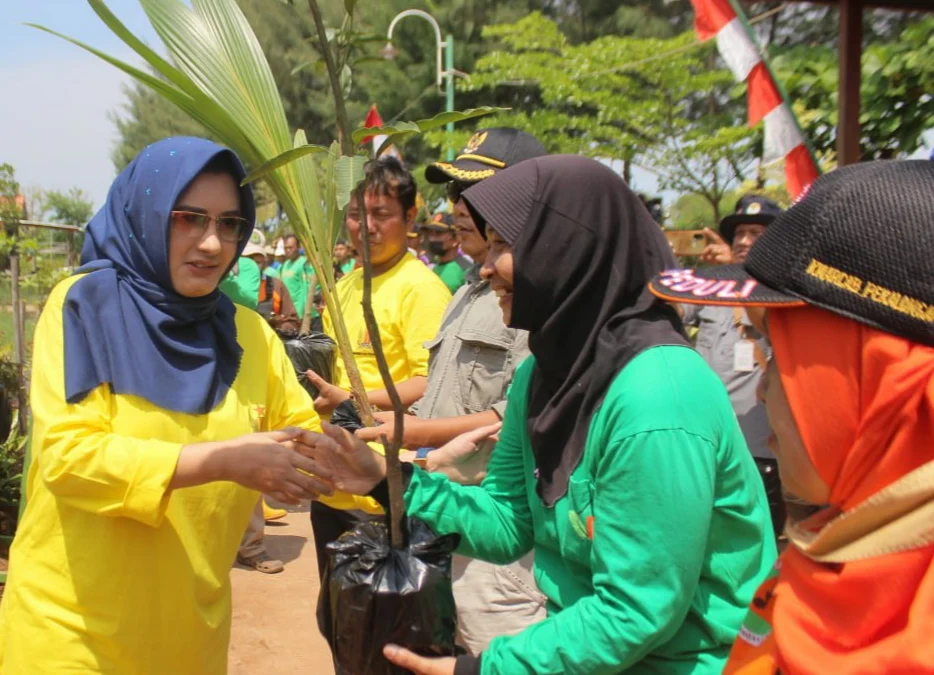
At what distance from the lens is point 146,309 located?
212cm

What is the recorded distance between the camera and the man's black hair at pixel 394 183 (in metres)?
3.60

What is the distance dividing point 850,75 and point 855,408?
3.44m

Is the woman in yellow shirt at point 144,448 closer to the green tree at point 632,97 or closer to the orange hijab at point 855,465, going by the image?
the orange hijab at point 855,465

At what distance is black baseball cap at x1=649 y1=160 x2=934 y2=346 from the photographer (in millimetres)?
1107

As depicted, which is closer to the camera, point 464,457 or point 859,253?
point 859,253

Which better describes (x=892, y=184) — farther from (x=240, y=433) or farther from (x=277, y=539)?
(x=277, y=539)

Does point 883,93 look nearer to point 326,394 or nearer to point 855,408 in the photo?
point 326,394

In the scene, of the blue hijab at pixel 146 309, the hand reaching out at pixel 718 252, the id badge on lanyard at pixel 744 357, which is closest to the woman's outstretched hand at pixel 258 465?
the blue hijab at pixel 146 309

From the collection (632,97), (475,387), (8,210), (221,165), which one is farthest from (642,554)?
(632,97)

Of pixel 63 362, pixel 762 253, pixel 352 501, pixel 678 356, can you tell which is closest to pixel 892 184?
pixel 762 253

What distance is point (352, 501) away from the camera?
7.47 feet

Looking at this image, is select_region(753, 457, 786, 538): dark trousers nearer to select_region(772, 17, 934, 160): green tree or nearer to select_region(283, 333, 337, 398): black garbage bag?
select_region(772, 17, 934, 160): green tree

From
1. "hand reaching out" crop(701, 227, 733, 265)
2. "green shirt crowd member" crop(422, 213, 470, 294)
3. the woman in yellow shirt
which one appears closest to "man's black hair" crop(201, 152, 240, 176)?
the woman in yellow shirt

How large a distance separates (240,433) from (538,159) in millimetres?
975
